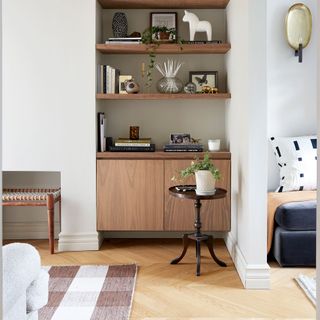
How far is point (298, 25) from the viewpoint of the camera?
4.83m

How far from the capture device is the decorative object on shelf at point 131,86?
4746mm

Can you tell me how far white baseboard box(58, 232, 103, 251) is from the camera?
4660mm

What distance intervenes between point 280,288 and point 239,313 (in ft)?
1.81

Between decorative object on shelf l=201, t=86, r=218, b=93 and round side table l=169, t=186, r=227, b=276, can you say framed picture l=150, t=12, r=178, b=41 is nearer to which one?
decorative object on shelf l=201, t=86, r=218, b=93

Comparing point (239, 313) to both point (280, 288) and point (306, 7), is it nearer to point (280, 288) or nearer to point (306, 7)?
point (280, 288)

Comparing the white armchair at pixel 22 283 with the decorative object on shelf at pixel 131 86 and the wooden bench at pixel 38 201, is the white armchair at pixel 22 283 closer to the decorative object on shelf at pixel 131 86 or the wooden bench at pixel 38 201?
the wooden bench at pixel 38 201

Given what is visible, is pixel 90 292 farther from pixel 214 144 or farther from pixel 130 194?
pixel 214 144

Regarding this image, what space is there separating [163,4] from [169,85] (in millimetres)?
699

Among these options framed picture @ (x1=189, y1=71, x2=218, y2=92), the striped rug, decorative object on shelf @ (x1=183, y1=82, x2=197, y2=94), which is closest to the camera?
the striped rug

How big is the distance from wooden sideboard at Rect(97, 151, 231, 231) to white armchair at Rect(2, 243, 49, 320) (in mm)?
2340

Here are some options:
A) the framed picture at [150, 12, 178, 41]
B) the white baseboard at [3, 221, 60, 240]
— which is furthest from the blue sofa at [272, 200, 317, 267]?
the white baseboard at [3, 221, 60, 240]

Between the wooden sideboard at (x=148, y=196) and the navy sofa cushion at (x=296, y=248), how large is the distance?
2.36 ft

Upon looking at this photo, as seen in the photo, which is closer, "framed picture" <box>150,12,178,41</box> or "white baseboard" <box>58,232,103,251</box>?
"white baseboard" <box>58,232,103,251</box>

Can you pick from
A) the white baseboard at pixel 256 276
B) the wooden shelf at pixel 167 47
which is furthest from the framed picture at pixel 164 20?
the white baseboard at pixel 256 276
